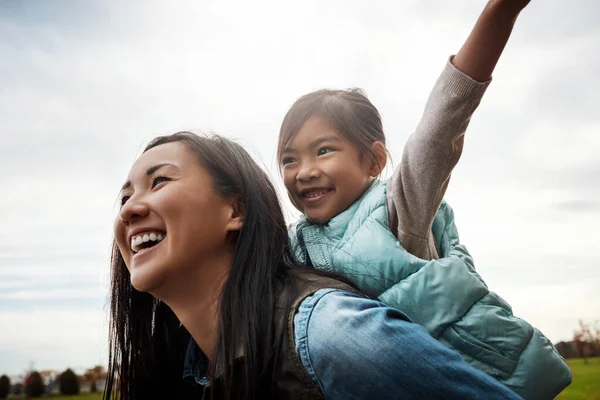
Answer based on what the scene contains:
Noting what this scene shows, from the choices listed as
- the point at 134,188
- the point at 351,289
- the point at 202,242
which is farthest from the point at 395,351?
the point at 134,188

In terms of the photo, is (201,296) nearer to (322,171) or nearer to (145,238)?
(145,238)

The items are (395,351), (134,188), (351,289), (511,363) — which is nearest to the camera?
(395,351)

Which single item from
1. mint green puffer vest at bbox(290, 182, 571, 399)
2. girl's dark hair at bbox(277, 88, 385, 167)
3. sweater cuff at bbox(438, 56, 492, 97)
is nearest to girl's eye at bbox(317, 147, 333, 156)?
girl's dark hair at bbox(277, 88, 385, 167)

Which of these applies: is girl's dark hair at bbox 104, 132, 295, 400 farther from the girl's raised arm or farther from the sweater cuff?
the sweater cuff

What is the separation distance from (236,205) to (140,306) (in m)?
0.91

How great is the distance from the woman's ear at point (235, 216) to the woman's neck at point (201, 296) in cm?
15

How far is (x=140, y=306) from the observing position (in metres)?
3.04

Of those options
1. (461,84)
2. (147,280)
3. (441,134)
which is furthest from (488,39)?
(147,280)

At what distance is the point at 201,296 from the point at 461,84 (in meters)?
1.43

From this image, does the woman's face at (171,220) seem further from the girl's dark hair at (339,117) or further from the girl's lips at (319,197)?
the girl's dark hair at (339,117)

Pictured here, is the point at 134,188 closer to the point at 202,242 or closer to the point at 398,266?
the point at 202,242

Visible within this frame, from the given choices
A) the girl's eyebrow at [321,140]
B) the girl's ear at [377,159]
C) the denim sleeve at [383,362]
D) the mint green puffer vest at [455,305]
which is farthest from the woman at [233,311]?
the girl's ear at [377,159]

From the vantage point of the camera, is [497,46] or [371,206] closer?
[497,46]

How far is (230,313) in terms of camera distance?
7.34ft
